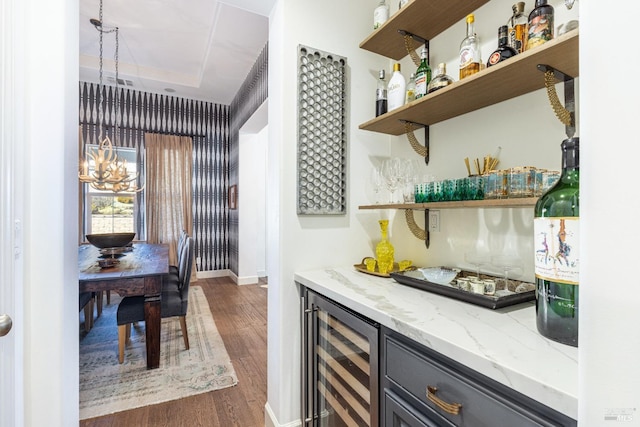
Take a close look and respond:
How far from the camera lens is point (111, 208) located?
4.84 m

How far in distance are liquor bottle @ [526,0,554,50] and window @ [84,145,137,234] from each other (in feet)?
18.0

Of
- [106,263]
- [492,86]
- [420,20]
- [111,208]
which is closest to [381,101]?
[420,20]

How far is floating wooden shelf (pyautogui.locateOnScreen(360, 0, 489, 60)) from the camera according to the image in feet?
4.27

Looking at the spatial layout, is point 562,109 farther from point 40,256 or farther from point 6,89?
point 40,256

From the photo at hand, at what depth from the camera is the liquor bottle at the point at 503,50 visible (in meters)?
1.02

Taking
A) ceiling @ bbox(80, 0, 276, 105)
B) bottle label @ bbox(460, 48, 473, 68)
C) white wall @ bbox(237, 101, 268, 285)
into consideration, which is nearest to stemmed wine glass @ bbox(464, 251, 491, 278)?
bottle label @ bbox(460, 48, 473, 68)

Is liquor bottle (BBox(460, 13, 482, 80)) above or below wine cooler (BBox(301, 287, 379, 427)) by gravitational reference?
above

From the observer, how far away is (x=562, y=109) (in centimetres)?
97

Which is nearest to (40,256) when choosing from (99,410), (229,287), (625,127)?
(99,410)

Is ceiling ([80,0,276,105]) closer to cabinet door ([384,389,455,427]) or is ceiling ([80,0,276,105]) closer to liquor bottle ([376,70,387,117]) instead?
liquor bottle ([376,70,387,117])

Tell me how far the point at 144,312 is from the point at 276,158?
5.59 ft

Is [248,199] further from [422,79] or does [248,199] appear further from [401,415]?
[401,415]

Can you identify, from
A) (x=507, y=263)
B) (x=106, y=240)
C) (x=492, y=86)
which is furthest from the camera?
(x=106, y=240)

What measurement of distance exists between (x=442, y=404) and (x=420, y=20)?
5.17 feet
